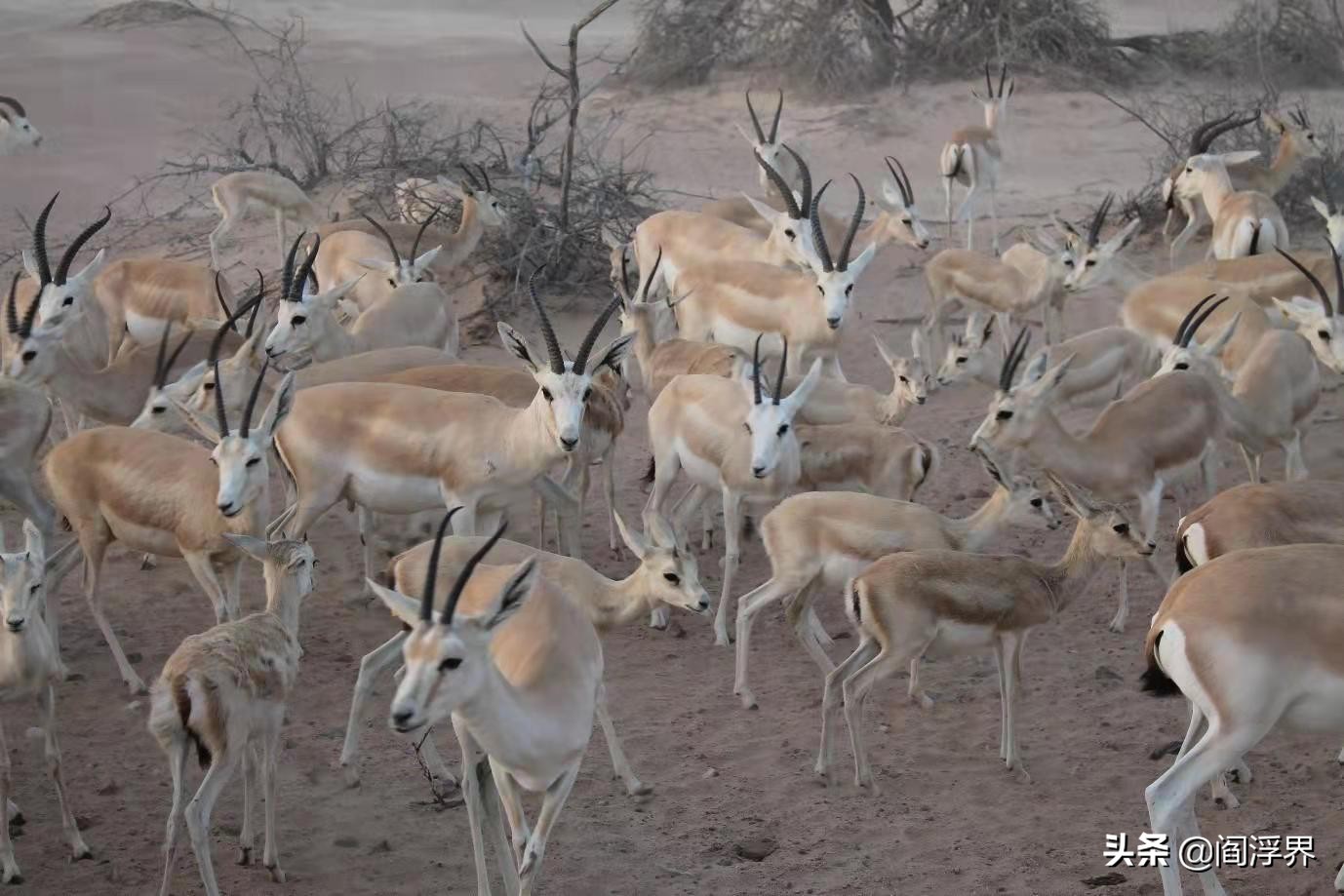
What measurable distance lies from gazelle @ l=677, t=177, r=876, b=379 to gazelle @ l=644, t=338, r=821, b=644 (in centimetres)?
163

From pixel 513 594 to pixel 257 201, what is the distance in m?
8.41

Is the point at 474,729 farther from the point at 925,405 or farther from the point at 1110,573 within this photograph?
the point at 925,405

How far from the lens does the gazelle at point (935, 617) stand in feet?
20.1

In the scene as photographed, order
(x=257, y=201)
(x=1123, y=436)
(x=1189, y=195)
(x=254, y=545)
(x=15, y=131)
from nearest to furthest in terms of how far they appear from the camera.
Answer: (x=254, y=545), (x=1123, y=436), (x=257, y=201), (x=1189, y=195), (x=15, y=131)

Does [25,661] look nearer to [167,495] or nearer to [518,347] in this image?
[167,495]

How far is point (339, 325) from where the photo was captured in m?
9.68

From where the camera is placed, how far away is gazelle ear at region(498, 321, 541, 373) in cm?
730

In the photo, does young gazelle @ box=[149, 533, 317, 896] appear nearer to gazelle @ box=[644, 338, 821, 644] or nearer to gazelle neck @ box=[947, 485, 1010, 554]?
gazelle @ box=[644, 338, 821, 644]

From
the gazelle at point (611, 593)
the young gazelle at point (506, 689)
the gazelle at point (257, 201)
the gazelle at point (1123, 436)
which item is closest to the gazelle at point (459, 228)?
the gazelle at point (257, 201)

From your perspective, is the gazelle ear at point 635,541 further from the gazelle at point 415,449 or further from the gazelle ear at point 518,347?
the gazelle ear at point 518,347

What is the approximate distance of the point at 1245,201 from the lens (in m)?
11.9

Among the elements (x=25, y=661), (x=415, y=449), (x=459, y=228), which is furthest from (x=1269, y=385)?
(x=25, y=661)

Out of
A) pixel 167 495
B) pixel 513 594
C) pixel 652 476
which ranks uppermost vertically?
pixel 513 594

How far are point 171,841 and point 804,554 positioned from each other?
2732 millimetres
